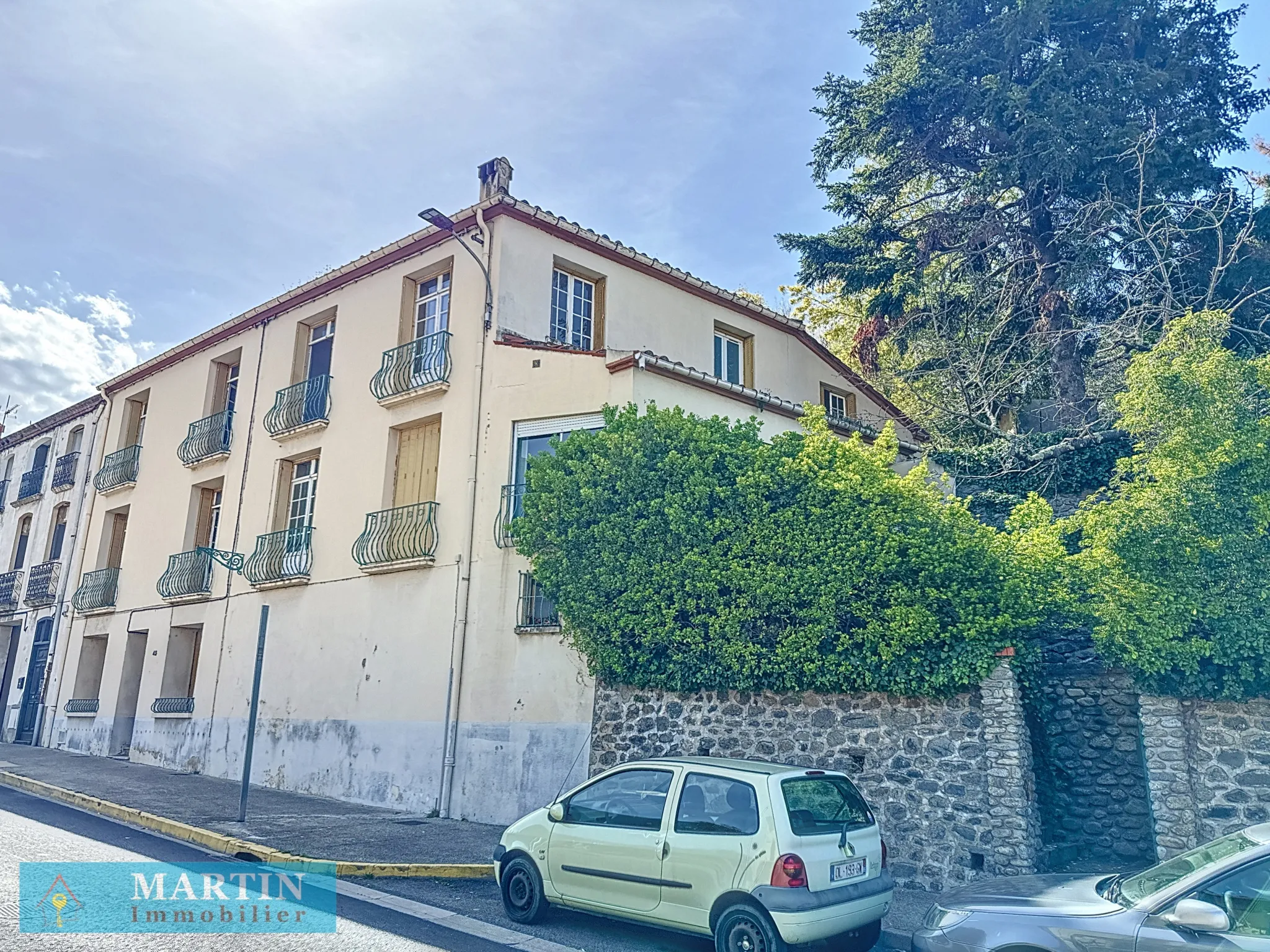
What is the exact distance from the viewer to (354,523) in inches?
612

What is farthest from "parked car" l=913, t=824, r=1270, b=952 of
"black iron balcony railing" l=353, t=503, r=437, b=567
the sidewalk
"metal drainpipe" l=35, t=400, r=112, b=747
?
"metal drainpipe" l=35, t=400, r=112, b=747

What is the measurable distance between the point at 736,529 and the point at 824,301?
1817 centimetres

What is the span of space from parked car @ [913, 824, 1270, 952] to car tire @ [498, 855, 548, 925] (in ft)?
10.2

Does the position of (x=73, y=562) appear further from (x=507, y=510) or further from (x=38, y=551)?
(x=507, y=510)

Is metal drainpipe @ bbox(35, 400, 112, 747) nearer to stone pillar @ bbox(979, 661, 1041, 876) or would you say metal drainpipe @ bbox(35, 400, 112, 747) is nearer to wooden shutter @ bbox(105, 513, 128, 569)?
wooden shutter @ bbox(105, 513, 128, 569)

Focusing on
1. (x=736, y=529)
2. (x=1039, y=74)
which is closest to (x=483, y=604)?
(x=736, y=529)

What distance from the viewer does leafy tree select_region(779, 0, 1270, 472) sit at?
53.5 ft

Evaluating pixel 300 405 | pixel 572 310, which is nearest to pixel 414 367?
pixel 572 310

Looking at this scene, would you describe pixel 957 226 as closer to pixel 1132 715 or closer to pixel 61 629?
pixel 1132 715

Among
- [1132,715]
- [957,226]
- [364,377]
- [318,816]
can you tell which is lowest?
[318,816]

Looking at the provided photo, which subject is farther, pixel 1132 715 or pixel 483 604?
A: pixel 483 604

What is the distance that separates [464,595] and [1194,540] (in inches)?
366

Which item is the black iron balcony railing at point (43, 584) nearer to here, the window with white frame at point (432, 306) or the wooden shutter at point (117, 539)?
the wooden shutter at point (117, 539)

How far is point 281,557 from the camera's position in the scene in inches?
655
